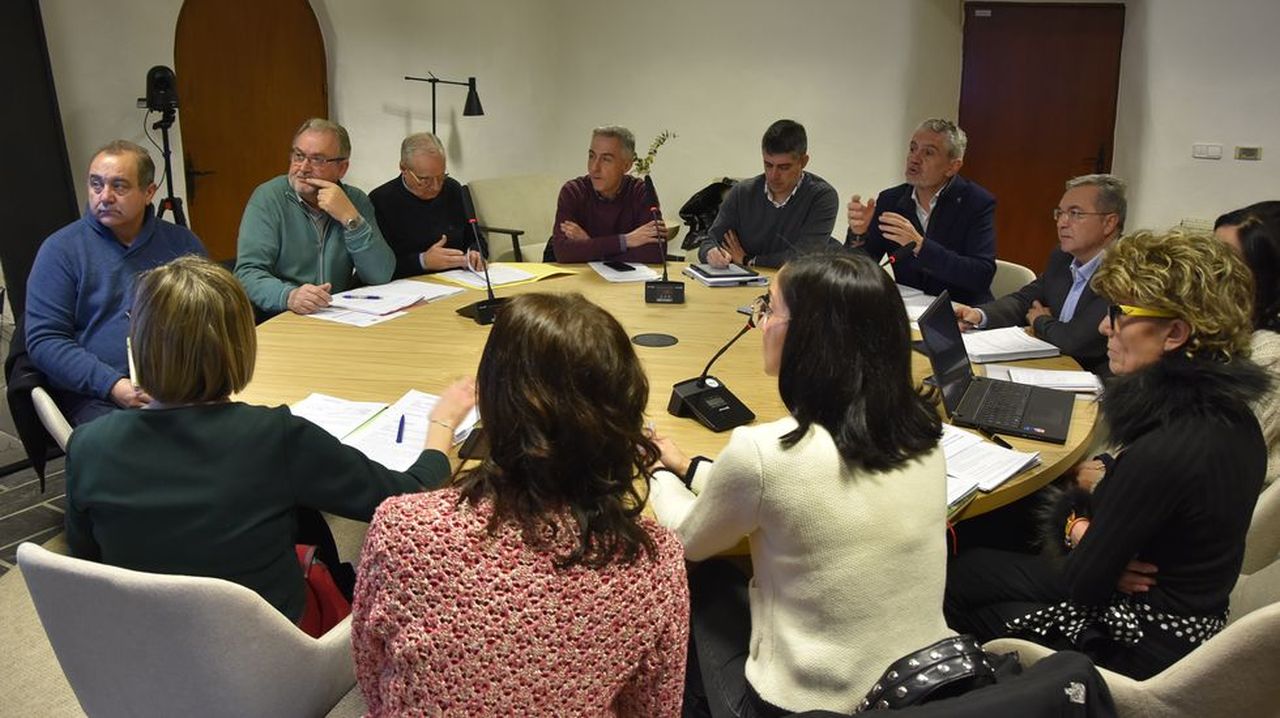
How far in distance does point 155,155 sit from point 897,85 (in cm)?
437

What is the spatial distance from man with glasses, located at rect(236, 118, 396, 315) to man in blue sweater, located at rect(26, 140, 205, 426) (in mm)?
387

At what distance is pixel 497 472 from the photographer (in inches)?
43.6

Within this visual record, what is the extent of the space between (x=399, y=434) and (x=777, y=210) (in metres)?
2.44

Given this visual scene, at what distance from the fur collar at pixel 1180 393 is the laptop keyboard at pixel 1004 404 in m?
0.48

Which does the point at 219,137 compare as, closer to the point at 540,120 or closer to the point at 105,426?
the point at 540,120

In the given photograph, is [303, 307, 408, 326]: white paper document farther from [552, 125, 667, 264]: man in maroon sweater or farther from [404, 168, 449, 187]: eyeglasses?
[552, 125, 667, 264]: man in maroon sweater

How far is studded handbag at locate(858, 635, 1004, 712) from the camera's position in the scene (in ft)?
3.72

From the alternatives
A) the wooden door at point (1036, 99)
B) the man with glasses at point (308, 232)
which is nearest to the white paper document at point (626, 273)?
the man with glasses at point (308, 232)

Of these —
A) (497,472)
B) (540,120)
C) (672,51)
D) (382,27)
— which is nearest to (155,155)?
(382,27)

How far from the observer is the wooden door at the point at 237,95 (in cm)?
464

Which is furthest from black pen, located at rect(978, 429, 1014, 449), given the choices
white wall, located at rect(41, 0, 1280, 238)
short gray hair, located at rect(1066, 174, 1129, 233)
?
white wall, located at rect(41, 0, 1280, 238)

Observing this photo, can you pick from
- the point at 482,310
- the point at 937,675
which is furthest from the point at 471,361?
the point at 937,675

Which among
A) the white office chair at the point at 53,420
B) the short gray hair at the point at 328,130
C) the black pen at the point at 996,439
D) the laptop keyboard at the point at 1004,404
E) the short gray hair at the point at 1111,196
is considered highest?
the short gray hair at the point at 328,130

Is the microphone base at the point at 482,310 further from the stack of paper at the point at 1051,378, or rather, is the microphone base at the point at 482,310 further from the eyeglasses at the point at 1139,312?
the eyeglasses at the point at 1139,312
